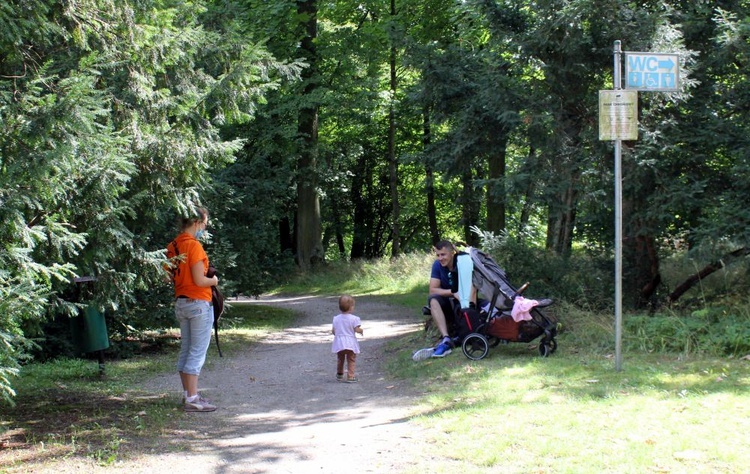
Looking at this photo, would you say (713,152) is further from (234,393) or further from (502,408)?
(234,393)

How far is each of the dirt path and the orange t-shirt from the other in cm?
123

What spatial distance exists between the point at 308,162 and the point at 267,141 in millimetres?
3360

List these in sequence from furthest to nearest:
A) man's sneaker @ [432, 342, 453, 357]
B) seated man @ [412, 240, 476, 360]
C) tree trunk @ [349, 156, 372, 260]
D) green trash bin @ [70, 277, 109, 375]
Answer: tree trunk @ [349, 156, 372, 260]
seated man @ [412, 240, 476, 360]
man's sneaker @ [432, 342, 453, 357]
green trash bin @ [70, 277, 109, 375]

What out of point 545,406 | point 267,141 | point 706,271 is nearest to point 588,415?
point 545,406

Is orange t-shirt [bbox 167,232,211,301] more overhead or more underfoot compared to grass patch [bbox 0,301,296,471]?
more overhead

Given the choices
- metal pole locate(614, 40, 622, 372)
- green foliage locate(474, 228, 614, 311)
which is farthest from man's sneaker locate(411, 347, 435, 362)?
metal pole locate(614, 40, 622, 372)

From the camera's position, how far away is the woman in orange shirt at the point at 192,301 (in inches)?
306

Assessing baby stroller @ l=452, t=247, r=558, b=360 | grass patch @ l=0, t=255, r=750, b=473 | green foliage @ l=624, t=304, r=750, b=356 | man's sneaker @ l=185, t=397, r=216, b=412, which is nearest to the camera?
grass patch @ l=0, t=255, r=750, b=473

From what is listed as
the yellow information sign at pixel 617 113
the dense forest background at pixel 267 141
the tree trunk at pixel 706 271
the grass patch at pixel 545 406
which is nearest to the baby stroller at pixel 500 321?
the grass patch at pixel 545 406

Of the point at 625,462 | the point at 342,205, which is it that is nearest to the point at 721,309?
the point at 625,462

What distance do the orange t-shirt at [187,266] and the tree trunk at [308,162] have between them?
57.3 feet

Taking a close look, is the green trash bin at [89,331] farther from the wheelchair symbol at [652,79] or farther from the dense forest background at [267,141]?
the wheelchair symbol at [652,79]

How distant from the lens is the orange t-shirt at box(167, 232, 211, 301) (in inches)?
306

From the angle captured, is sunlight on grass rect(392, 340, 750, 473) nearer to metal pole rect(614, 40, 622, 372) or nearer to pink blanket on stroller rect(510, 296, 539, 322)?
metal pole rect(614, 40, 622, 372)
